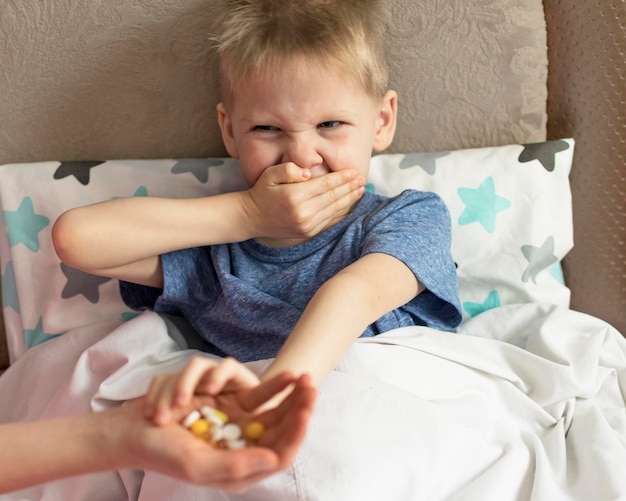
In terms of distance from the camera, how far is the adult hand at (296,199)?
0.93 m

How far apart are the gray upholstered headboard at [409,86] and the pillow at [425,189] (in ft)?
0.16

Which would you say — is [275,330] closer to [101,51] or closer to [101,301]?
[101,301]

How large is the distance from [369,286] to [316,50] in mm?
324

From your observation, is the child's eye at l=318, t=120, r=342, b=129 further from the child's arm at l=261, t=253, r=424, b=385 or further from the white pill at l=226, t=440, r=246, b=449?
the white pill at l=226, t=440, r=246, b=449

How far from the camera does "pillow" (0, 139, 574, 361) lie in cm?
113

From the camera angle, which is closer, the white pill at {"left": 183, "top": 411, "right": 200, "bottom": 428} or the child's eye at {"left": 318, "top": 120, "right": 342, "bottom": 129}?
the white pill at {"left": 183, "top": 411, "right": 200, "bottom": 428}

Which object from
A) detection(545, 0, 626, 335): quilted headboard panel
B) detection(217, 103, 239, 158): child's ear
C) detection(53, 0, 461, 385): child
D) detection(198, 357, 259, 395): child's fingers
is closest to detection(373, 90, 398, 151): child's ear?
detection(53, 0, 461, 385): child

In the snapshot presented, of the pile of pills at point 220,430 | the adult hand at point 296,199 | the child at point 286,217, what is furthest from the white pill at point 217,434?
the adult hand at point 296,199

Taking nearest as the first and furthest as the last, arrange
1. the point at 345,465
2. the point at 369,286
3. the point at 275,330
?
the point at 345,465 < the point at 369,286 < the point at 275,330

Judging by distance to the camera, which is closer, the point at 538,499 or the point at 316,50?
the point at 538,499

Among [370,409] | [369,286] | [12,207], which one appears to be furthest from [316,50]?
[12,207]

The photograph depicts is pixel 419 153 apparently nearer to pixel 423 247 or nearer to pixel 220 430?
pixel 423 247

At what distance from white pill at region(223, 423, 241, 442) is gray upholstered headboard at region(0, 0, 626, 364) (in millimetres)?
697

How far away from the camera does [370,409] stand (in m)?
0.77
